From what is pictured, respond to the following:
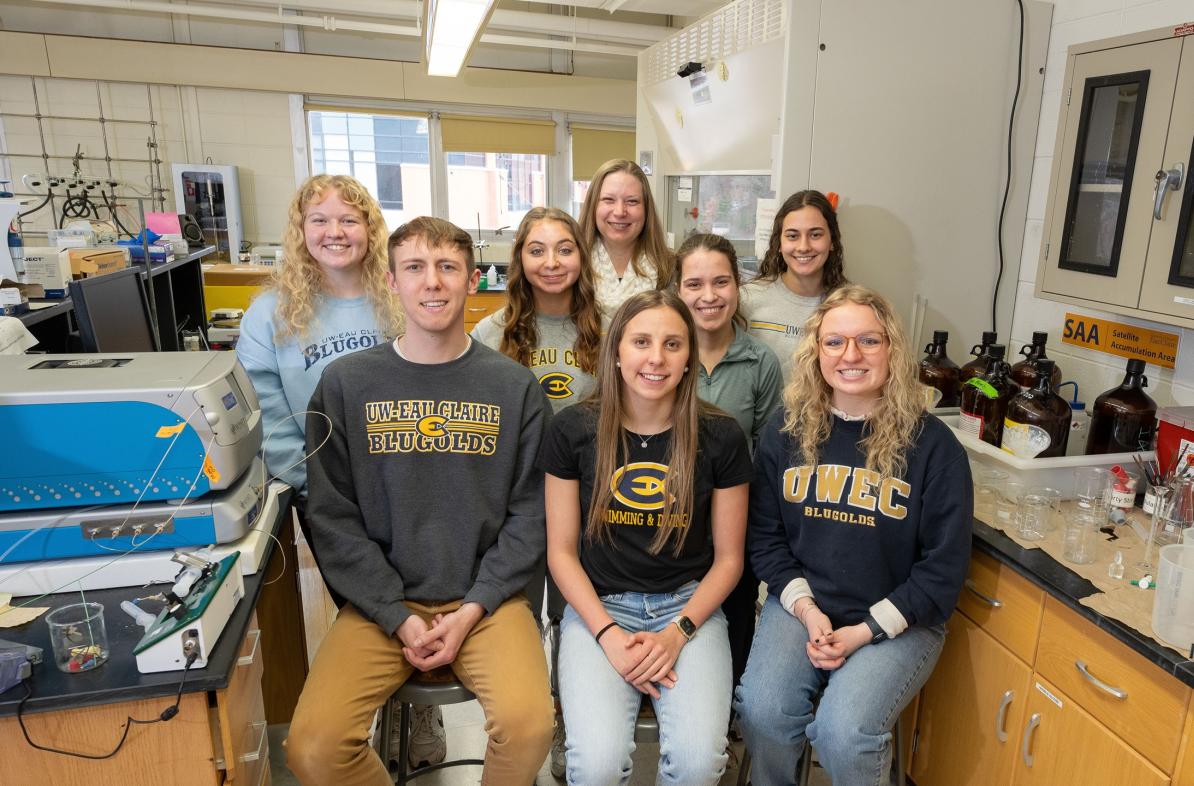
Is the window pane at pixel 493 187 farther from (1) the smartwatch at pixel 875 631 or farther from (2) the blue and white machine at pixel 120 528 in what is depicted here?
(1) the smartwatch at pixel 875 631

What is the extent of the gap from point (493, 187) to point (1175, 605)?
21.5 ft

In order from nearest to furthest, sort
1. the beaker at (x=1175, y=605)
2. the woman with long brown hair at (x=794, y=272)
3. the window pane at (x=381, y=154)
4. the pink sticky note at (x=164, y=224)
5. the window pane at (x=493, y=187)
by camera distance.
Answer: the beaker at (x=1175, y=605), the woman with long brown hair at (x=794, y=272), the pink sticky note at (x=164, y=224), the window pane at (x=381, y=154), the window pane at (x=493, y=187)

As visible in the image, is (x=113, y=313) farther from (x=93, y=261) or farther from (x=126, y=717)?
(x=126, y=717)

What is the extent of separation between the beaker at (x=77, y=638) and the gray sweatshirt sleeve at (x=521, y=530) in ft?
2.05

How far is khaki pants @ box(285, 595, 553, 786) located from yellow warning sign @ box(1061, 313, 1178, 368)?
1663 mm

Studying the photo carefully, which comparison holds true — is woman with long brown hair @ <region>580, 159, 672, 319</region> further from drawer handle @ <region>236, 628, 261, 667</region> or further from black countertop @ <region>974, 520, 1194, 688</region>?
drawer handle @ <region>236, 628, 261, 667</region>

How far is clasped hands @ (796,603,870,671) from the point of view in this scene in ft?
4.71

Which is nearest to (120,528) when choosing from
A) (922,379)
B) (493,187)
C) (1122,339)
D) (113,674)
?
(113,674)

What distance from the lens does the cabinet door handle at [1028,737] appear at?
1.41 m

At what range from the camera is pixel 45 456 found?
4.00ft

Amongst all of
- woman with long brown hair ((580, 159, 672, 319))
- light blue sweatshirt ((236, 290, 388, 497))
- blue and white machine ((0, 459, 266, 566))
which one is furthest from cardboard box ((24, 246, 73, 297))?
woman with long brown hair ((580, 159, 672, 319))

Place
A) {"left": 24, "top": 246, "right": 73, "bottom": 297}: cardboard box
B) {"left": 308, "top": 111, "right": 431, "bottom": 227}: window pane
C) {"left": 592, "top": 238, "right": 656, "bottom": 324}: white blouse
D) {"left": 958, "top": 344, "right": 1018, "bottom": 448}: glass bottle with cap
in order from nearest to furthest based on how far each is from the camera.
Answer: {"left": 958, "top": 344, "right": 1018, "bottom": 448}: glass bottle with cap → {"left": 592, "top": 238, "right": 656, "bottom": 324}: white blouse → {"left": 24, "top": 246, "right": 73, "bottom": 297}: cardboard box → {"left": 308, "top": 111, "right": 431, "bottom": 227}: window pane

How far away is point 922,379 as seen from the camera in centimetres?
209

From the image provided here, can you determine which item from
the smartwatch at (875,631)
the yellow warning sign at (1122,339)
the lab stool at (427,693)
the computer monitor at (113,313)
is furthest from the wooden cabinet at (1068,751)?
the computer monitor at (113,313)
